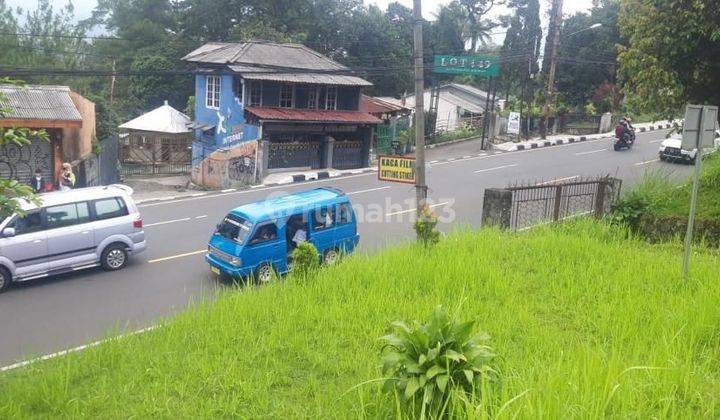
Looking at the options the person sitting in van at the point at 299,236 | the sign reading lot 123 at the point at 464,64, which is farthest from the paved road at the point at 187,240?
the sign reading lot 123 at the point at 464,64

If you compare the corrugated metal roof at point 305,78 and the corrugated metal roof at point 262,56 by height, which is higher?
the corrugated metal roof at point 262,56

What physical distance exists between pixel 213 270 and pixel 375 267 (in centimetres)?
474

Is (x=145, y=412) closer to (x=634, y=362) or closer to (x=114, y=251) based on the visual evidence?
(x=634, y=362)

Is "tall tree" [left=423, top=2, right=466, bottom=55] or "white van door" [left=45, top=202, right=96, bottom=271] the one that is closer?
"white van door" [left=45, top=202, right=96, bottom=271]

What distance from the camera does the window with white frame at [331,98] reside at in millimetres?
29625

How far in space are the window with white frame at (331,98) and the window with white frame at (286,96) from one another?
2057 millimetres

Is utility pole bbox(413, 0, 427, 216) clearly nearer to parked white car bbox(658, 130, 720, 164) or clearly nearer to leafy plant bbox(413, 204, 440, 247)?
leafy plant bbox(413, 204, 440, 247)

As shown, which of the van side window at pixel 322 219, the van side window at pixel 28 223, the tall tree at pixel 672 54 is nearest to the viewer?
A: the van side window at pixel 28 223

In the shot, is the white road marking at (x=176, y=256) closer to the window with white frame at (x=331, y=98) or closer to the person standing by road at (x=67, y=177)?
the person standing by road at (x=67, y=177)

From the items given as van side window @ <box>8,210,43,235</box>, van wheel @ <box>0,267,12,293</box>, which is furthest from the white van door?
van wheel @ <box>0,267,12,293</box>

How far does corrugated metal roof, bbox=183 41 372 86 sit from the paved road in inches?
209

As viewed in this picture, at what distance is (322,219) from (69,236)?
A: 16.2 feet

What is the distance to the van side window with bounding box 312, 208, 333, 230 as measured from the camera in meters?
12.0

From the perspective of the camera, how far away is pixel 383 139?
33688 mm
